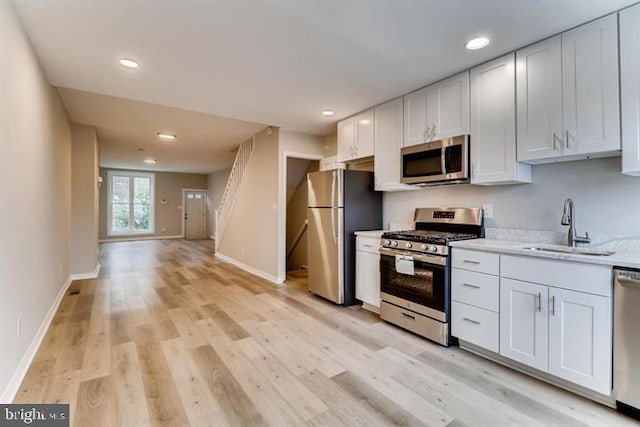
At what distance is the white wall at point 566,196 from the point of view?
2.15 meters

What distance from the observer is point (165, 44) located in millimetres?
2414

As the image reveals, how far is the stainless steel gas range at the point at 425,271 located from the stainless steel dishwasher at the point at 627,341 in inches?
41.9

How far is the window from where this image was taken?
34.6ft

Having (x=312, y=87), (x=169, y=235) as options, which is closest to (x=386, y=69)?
(x=312, y=87)

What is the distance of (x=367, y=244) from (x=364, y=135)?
1.45 meters

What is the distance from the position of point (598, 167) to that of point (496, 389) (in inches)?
71.0

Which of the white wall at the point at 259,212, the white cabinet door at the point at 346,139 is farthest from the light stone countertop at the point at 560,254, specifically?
the white wall at the point at 259,212

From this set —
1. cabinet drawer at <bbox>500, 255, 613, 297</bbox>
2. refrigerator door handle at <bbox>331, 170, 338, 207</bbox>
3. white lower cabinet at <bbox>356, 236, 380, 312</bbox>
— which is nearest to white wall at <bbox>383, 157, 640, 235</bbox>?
cabinet drawer at <bbox>500, 255, 613, 297</bbox>

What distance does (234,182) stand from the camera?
686cm

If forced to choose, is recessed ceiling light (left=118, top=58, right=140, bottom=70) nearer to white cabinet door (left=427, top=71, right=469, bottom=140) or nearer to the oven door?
white cabinet door (left=427, top=71, right=469, bottom=140)

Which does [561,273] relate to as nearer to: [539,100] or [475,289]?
[475,289]

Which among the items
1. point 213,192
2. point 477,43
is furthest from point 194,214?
point 477,43

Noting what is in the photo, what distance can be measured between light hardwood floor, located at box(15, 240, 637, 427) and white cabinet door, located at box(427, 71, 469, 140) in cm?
203

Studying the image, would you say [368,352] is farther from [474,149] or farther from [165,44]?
[165,44]
